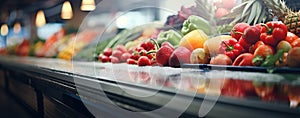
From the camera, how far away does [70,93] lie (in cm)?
148

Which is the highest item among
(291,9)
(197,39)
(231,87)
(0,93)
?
(291,9)

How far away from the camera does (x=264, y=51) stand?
128 cm

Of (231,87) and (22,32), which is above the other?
(22,32)

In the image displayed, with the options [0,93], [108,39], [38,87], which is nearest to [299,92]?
[38,87]

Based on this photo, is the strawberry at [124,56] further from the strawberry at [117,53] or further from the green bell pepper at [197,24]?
the green bell pepper at [197,24]

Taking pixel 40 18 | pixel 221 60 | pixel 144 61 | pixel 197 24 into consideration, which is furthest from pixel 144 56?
pixel 40 18

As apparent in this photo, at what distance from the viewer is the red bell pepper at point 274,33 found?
132 centimetres

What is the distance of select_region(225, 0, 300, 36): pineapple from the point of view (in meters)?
1.37

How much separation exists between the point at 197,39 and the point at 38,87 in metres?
1.19

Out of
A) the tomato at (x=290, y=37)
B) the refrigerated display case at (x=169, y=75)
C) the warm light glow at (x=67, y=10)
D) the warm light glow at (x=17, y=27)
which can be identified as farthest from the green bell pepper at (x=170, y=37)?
the warm light glow at (x=17, y=27)

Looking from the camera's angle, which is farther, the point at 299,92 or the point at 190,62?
the point at 190,62

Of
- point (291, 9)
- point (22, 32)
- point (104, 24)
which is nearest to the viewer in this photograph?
point (291, 9)

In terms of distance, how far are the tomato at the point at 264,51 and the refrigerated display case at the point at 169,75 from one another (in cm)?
1

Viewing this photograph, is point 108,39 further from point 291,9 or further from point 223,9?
point 291,9
